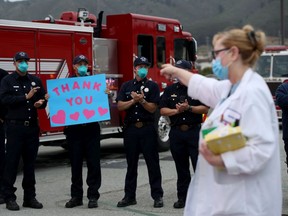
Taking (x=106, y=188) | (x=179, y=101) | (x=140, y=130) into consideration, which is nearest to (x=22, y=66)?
(x=140, y=130)

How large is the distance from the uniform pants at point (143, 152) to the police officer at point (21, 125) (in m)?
1.19

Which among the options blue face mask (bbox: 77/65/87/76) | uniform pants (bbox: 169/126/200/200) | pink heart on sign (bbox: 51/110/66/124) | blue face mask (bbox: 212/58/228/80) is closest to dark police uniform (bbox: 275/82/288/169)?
uniform pants (bbox: 169/126/200/200)

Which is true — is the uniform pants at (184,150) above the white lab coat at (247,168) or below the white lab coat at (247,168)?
below

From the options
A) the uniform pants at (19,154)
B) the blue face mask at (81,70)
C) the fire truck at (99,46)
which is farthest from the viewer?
the fire truck at (99,46)

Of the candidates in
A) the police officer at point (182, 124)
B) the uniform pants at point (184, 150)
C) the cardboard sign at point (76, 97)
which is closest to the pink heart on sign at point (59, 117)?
the cardboard sign at point (76, 97)

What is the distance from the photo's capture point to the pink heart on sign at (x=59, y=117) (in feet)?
26.7

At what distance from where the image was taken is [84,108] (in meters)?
8.12

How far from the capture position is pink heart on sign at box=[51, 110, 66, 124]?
26.7ft

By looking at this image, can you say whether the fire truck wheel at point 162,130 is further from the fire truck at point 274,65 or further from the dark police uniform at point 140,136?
the fire truck at point 274,65

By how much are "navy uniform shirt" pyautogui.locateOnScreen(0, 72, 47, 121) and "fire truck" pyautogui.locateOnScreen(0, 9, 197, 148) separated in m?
2.13

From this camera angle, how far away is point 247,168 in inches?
123

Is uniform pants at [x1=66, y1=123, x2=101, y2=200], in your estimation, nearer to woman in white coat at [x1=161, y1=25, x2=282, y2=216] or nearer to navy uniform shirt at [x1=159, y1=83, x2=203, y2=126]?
navy uniform shirt at [x1=159, y1=83, x2=203, y2=126]

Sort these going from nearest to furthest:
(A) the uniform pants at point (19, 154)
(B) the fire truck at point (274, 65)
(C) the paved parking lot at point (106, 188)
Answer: (C) the paved parking lot at point (106, 188)
(A) the uniform pants at point (19, 154)
(B) the fire truck at point (274, 65)

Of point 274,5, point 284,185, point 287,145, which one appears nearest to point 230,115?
point 287,145
